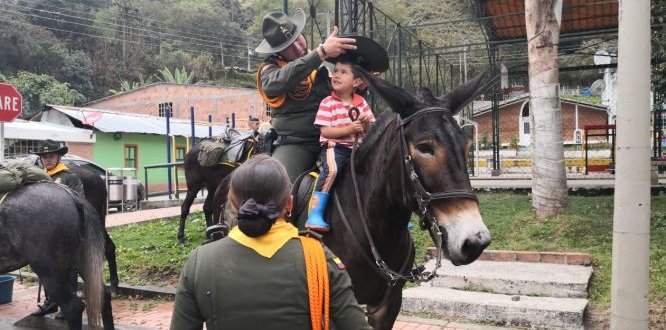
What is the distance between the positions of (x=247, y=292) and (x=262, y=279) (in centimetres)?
7

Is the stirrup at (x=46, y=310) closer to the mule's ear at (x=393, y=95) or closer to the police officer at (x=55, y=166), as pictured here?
the police officer at (x=55, y=166)

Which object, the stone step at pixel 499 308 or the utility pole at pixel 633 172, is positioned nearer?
the utility pole at pixel 633 172

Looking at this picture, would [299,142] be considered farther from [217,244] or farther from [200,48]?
[200,48]

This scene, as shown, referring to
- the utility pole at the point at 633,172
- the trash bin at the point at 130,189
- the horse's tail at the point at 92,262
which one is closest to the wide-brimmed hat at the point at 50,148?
the horse's tail at the point at 92,262

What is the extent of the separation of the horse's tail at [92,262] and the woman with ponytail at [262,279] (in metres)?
3.77

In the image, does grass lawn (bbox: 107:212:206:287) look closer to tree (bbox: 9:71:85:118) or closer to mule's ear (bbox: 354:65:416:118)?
mule's ear (bbox: 354:65:416:118)

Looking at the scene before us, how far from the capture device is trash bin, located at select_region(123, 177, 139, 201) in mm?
18188

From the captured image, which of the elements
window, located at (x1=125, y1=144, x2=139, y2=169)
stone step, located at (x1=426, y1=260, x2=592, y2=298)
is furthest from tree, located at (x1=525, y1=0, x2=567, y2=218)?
window, located at (x1=125, y1=144, x2=139, y2=169)

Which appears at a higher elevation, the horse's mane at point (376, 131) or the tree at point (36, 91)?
the tree at point (36, 91)

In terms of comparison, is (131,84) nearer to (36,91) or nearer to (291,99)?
(36,91)

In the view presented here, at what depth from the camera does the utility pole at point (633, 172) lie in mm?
3564

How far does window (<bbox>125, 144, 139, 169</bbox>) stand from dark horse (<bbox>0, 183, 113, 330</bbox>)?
Answer: 24.0 m

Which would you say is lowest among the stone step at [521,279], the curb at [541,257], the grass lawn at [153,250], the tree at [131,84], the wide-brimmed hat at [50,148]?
the grass lawn at [153,250]

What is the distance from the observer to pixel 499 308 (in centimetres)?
559
